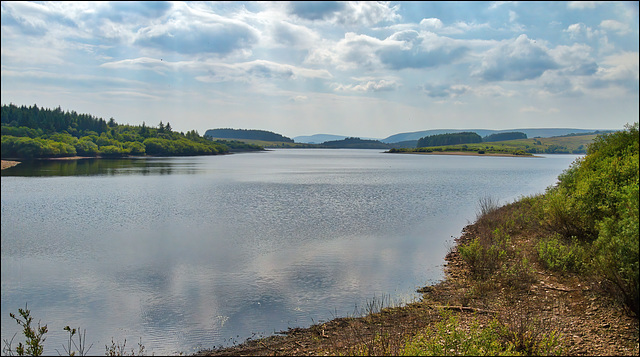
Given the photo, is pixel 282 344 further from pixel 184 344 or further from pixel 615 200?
pixel 615 200

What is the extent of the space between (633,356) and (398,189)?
4647 centimetres

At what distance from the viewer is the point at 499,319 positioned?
1115cm

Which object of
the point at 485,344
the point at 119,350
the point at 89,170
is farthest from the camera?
the point at 89,170

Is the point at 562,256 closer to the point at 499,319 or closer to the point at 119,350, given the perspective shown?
the point at 499,319

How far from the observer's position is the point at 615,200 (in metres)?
15.6

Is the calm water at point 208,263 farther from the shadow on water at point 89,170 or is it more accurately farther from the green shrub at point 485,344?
the shadow on water at point 89,170

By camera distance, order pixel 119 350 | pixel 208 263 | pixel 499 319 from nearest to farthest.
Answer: pixel 499 319 → pixel 119 350 → pixel 208 263

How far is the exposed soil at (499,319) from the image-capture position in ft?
32.7

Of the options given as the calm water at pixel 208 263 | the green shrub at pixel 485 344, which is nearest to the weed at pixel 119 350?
the calm water at pixel 208 263

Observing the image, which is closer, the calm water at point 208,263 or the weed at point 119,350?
the weed at point 119,350

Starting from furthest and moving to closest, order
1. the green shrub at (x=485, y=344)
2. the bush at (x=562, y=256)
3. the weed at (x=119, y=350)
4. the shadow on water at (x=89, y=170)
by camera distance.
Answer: the shadow on water at (x=89, y=170)
the bush at (x=562, y=256)
the weed at (x=119, y=350)
the green shrub at (x=485, y=344)

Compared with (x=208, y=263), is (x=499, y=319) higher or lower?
higher

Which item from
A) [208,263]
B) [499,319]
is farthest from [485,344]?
[208,263]

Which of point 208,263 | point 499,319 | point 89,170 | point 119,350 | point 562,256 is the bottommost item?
point 119,350
